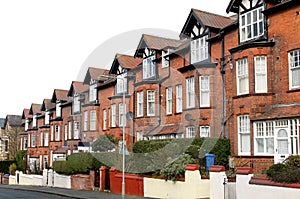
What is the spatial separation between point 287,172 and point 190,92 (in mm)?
14791

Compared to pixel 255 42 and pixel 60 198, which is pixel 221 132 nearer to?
pixel 255 42

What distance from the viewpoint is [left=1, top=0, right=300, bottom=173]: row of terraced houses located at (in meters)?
23.2

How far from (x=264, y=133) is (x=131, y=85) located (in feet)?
66.6

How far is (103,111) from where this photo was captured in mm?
47750

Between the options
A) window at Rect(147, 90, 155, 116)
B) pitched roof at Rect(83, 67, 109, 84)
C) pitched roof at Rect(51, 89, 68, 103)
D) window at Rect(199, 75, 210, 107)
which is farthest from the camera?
pitched roof at Rect(51, 89, 68, 103)

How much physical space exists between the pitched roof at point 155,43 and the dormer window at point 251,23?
11.1m

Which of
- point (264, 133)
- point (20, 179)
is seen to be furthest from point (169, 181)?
point (20, 179)

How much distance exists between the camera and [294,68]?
906 inches

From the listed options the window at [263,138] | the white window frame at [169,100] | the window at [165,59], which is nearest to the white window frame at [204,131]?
the window at [263,138]

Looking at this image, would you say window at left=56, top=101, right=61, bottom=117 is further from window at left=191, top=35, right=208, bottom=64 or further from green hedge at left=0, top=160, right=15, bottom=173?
window at left=191, top=35, right=208, bottom=64

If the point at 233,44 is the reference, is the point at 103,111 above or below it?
below

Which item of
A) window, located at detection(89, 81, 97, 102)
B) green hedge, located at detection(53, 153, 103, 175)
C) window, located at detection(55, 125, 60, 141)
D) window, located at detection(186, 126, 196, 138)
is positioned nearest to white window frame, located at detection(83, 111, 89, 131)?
window, located at detection(89, 81, 97, 102)

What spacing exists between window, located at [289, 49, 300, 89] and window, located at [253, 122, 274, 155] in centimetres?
248

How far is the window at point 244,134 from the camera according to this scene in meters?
24.9
